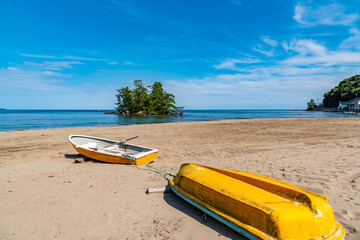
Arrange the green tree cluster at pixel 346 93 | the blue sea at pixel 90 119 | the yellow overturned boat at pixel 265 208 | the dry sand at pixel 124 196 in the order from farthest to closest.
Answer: the green tree cluster at pixel 346 93 < the blue sea at pixel 90 119 < the dry sand at pixel 124 196 < the yellow overturned boat at pixel 265 208

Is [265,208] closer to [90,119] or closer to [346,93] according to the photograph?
[90,119]

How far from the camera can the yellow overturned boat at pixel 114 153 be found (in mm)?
6129

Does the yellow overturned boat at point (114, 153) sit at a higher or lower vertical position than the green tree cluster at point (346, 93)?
lower

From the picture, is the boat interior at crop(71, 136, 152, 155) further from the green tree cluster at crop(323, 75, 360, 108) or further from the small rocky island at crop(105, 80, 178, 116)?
the green tree cluster at crop(323, 75, 360, 108)

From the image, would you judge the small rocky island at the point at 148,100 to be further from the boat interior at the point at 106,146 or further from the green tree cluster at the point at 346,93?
the green tree cluster at the point at 346,93

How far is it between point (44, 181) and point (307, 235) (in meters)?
5.77

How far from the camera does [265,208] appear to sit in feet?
7.56

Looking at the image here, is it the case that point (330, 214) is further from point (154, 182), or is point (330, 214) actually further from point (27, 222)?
point (27, 222)

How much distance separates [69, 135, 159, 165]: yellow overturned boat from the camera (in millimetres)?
6129

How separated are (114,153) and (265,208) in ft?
19.6

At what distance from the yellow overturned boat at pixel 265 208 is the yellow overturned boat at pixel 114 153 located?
10.4ft

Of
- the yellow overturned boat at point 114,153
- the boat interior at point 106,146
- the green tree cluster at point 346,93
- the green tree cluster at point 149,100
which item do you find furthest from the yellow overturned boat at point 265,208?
the green tree cluster at point 346,93

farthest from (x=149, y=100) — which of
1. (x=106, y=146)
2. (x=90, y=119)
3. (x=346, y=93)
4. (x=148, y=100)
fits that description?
(x=346, y=93)

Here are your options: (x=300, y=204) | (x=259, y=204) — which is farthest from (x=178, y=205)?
(x=300, y=204)
